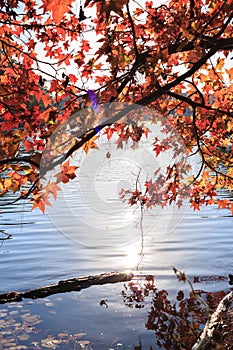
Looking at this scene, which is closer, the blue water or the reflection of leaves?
the reflection of leaves

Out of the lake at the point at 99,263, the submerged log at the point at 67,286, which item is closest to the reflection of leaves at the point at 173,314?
the lake at the point at 99,263

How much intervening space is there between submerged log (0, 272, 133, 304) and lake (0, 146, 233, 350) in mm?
202

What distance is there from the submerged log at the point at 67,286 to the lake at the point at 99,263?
0.20m

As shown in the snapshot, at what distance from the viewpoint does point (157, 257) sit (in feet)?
41.2

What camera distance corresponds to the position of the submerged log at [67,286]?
29.7 feet

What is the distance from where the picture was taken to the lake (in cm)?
724

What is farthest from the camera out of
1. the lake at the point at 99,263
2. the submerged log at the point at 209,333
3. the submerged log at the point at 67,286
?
the submerged log at the point at 67,286

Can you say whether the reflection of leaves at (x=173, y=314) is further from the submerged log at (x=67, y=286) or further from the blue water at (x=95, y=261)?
the submerged log at (x=67, y=286)

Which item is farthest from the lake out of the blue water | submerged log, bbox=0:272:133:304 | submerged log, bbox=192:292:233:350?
submerged log, bbox=192:292:233:350

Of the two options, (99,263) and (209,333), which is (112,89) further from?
(99,263)

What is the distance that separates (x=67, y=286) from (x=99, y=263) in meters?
2.57

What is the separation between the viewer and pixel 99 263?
12.0 metres

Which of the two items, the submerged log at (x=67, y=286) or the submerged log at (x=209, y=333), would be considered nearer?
the submerged log at (x=209, y=333)

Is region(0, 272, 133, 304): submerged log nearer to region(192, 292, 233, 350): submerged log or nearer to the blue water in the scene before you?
the blue water
